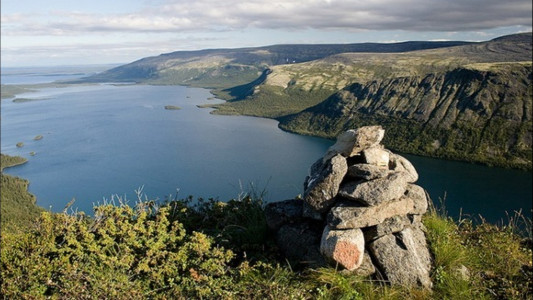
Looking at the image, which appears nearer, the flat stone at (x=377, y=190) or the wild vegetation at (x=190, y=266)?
the wild vegetation at (x=190, y=266)

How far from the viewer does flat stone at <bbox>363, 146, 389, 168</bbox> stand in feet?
32.5

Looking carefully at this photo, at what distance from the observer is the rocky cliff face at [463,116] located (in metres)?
145

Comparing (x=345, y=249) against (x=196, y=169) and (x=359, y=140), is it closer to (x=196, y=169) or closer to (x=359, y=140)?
(x=359, y=140)

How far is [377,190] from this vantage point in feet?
28.3

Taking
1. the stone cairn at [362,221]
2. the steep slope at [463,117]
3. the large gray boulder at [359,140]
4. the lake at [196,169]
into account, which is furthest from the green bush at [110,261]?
the steep slope at [463,117]

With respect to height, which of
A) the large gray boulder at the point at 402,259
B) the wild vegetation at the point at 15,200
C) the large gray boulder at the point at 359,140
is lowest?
the wild vegetation at the point at 15,200

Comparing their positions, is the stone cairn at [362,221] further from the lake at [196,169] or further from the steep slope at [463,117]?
the steep slope at [463,117]

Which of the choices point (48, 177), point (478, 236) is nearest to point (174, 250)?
point (478, 236)

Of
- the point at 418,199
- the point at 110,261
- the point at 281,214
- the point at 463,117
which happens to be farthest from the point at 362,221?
the point at 463,117

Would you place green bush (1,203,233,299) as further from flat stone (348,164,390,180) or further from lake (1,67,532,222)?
lake (1,67,532,222)

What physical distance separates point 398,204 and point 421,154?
153 metres

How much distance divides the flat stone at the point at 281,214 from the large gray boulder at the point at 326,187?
78 cm

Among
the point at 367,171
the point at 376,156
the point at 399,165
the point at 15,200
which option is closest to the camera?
the point at 367,171

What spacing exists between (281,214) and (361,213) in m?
2.34
